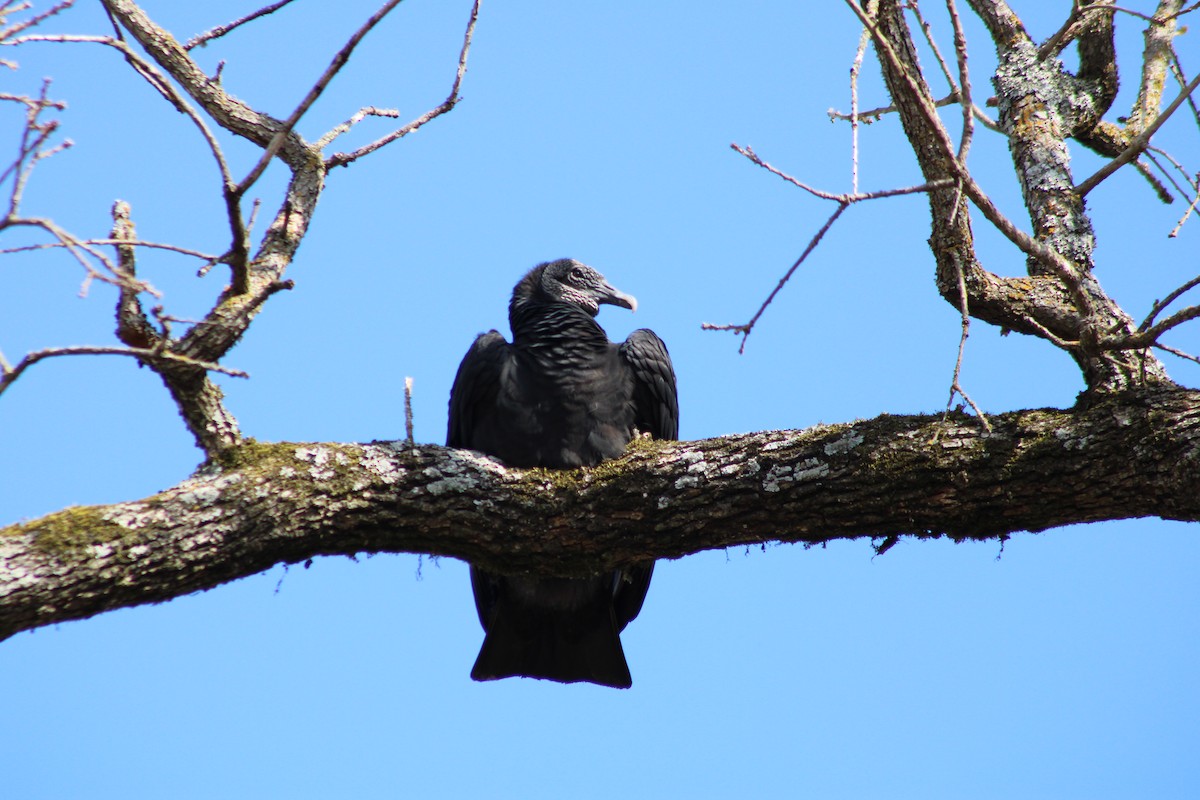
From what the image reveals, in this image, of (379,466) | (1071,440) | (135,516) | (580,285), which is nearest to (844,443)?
(1071,440)

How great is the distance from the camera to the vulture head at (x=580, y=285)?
15.1 ft

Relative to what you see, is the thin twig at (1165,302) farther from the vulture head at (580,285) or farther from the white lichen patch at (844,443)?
the vulture head at (580,285)

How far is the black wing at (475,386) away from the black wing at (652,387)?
0.49 metres

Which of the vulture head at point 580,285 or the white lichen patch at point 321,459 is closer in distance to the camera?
the white lichen patch at point 321,459

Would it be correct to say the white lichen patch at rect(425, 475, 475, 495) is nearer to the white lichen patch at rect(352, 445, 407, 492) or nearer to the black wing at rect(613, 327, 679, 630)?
the white lichen patch at rect(352, 445, 407, 492)

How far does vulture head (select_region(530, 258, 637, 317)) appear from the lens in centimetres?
460

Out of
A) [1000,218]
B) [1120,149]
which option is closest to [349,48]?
[1000,218]

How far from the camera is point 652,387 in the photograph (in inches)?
156

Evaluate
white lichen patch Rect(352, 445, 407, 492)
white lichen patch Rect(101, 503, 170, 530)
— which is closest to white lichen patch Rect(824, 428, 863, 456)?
white lichen patch Rect(352, 445, 407, 492)

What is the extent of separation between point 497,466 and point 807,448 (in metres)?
0.95

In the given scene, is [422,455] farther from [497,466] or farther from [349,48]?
[349,48]

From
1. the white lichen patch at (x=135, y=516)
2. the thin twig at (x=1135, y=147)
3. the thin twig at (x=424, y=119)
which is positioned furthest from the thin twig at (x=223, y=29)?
the thin twig at (x=1135, y=147)

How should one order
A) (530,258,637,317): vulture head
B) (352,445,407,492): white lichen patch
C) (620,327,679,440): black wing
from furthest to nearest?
(530,258,637,317): vulture head
(620,327,679,440): black wing
(352,445,407,492): white lichen patch

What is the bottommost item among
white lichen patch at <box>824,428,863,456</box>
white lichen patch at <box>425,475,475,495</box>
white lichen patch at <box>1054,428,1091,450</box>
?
white lichen patch at <box>1054,428,1091,450</box>
